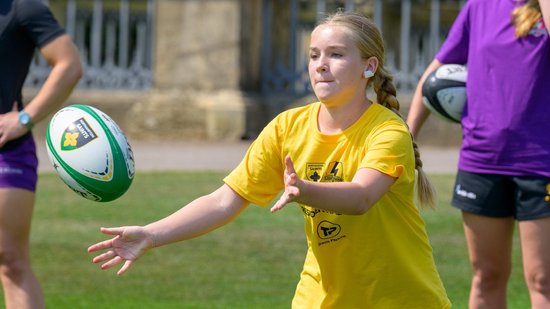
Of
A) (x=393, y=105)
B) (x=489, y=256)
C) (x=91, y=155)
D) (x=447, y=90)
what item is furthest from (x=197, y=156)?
(x=393, y=105)

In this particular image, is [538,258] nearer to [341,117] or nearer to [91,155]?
[341,117]

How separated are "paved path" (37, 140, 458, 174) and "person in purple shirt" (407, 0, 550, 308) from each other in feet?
28.3

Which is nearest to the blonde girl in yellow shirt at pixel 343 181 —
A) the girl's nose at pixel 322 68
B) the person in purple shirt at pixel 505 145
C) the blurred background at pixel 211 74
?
the girl's nose at pixel 322 68

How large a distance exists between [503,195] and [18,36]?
241 cm

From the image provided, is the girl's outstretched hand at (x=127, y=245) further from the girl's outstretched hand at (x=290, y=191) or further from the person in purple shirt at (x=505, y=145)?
the person in purple shirt at (x=505, y=145)

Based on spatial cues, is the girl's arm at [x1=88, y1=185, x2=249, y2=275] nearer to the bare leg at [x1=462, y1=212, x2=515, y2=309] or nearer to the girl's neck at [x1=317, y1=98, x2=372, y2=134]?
the girl's neck at [x1=317, y1=98, x2=372, y2=134]

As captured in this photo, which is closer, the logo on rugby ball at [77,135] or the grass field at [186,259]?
the logo on rugby ball at [77,135]

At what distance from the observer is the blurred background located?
17.5m

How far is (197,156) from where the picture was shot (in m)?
16.1

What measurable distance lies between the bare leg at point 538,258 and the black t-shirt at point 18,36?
Result: 8.00 ft

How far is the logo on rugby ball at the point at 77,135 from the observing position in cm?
518

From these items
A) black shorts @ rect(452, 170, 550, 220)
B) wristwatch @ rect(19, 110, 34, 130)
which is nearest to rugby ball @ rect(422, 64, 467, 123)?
black shorts @ rect(452, 170, 550, 220)

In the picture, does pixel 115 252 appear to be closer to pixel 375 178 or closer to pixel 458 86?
pixel 375 178

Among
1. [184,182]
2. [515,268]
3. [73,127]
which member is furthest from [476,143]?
[184,182]
